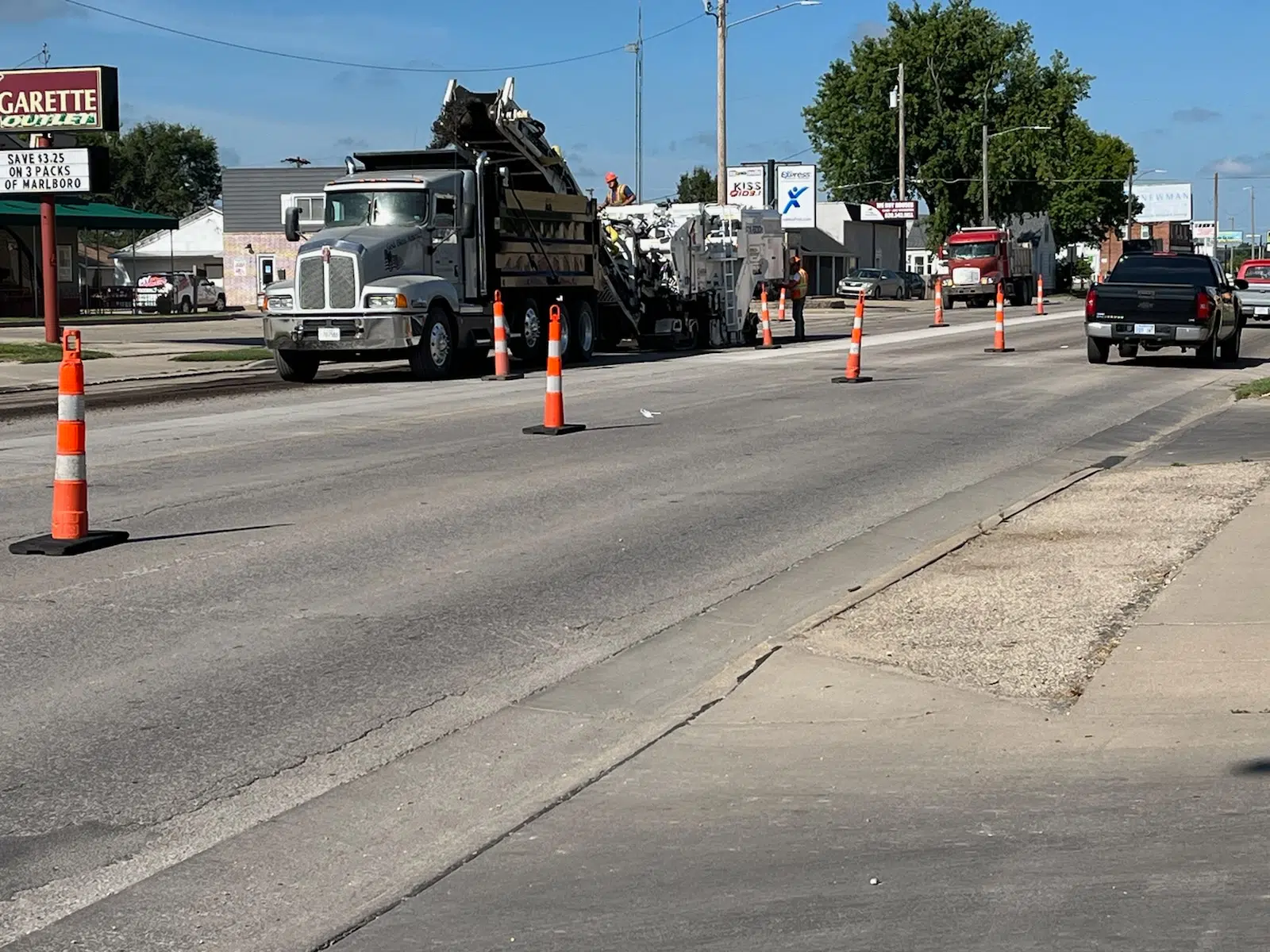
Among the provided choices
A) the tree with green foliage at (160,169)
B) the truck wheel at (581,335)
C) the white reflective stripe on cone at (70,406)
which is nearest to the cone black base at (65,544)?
the white reflective stripe on cone at (70,406)

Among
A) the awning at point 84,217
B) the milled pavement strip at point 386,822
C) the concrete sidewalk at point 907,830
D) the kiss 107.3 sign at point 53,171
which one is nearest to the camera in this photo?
the concrete sidewalk at point 907,830

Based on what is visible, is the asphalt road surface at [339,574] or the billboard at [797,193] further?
the billboard at [797,193]

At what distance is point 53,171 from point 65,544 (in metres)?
24.6

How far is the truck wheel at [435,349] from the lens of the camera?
2259cm

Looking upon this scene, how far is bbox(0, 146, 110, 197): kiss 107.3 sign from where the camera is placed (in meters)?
31.7

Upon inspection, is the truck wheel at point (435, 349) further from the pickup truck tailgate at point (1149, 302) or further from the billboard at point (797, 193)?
the billboard at point (797, 193)

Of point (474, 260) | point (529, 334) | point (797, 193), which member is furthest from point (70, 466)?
point (797, 193)

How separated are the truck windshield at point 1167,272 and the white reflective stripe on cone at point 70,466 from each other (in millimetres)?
19535

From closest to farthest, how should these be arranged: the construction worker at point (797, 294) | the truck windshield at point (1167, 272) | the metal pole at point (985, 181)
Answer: the truck windshield at point (1167, 272) < the construction worker at point (797, 294) < the metal pole at point (985, 181)

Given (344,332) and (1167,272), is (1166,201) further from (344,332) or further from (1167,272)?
(344,332)

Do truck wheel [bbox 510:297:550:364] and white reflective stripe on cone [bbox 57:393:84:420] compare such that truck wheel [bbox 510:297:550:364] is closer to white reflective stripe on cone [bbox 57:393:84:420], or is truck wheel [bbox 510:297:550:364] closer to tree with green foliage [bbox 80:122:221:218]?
white reflective stripe on cone [bbox 57:393:84:420]

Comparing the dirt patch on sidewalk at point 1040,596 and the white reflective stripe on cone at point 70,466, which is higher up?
the white reflective stripe on cone at point 70,466

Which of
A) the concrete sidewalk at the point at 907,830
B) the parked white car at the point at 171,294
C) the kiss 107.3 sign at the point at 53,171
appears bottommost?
the concrete sidewalk at the point at 907,830

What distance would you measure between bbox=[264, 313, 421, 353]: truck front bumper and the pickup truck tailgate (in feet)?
34.1
